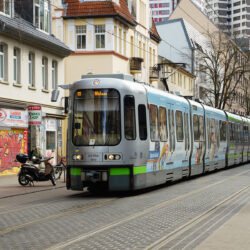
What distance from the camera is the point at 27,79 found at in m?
33.7

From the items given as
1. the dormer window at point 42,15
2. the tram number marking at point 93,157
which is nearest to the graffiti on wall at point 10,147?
the dormer window at point 42,15

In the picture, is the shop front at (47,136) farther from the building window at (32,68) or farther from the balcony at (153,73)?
the balcony at (153,73)

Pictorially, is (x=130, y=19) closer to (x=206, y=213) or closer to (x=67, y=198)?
(x=67, y=198)

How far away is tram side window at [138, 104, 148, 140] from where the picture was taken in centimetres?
1859

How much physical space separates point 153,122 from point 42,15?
738 inches

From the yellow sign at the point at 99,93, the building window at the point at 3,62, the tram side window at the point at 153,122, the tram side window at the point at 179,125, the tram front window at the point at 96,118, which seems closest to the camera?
the tram front window at the point at 96,118

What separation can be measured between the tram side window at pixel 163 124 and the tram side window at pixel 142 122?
169 cm

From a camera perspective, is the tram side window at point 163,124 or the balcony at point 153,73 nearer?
the tram side window at point 163,124

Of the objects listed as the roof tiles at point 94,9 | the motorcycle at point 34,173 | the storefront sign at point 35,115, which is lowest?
the motorcycle at point 34,173

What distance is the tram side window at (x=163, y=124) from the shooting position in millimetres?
20547

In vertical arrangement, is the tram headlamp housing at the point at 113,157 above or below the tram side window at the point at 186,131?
below

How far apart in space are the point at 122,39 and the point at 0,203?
3069 centimetres

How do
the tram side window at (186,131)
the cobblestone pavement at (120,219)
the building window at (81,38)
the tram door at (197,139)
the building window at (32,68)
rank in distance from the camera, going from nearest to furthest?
the cobblestone pavement at (120,219), the tram side window at (186,131), the tram door at (197,139), the building window at (32,68), the building window at (81,38)

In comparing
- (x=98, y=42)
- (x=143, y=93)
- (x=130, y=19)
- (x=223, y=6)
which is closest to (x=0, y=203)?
(x=143, y=93)
